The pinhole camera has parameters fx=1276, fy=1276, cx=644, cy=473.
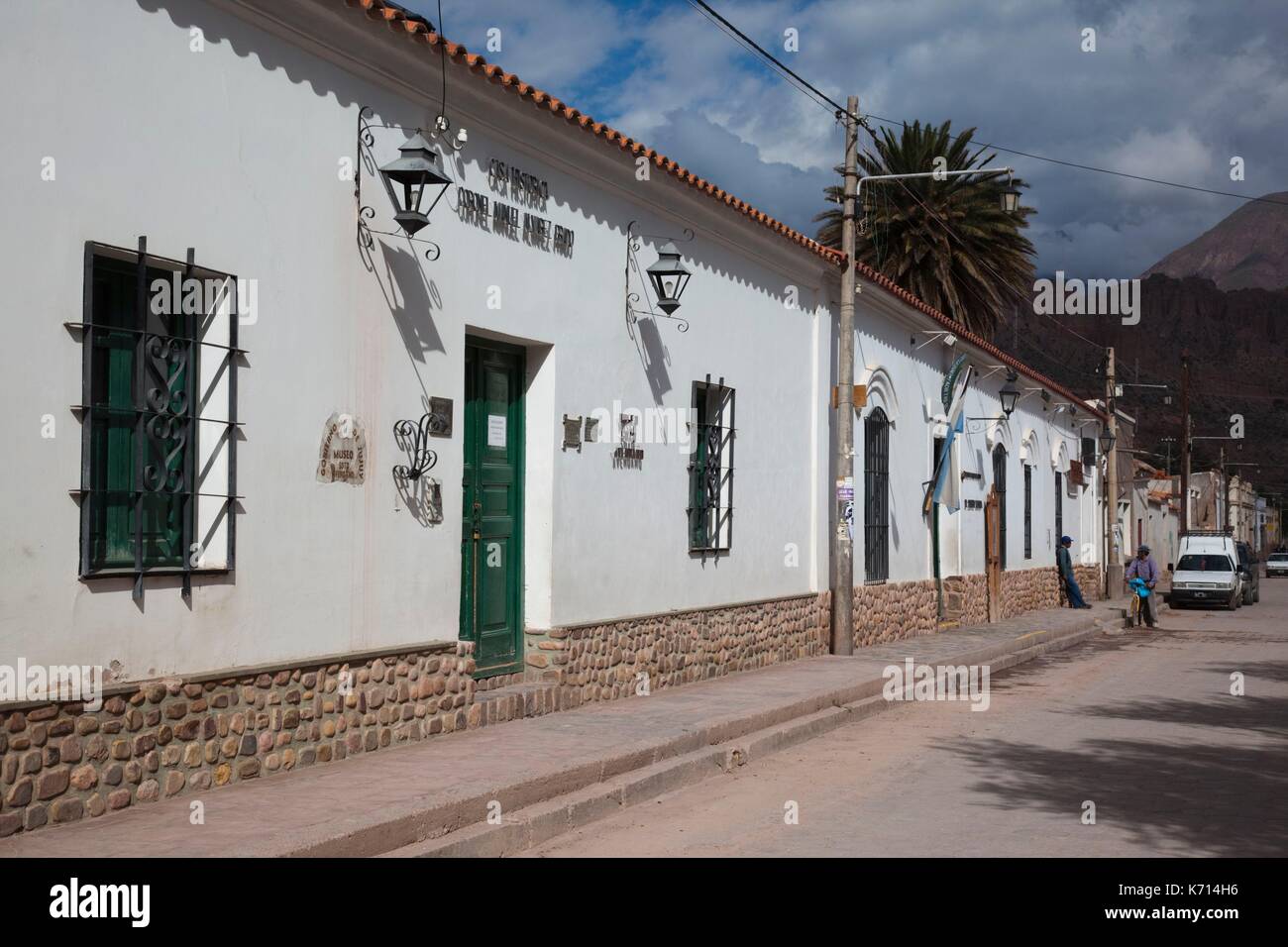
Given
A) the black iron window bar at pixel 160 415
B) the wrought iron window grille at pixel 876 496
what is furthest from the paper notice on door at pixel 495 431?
the wrought iron window grille at pixel 876 496

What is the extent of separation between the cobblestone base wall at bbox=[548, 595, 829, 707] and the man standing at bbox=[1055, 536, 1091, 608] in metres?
14.6

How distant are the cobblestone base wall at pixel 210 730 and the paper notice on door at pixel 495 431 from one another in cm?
196

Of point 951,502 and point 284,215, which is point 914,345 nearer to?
point 951,502

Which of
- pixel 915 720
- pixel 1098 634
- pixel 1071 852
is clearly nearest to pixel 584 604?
pixel 915 720

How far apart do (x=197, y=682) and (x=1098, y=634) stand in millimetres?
20935

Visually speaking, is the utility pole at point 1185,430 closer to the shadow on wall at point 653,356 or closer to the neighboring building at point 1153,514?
the neighboring building at point 1153,514

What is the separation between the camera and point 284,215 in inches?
313

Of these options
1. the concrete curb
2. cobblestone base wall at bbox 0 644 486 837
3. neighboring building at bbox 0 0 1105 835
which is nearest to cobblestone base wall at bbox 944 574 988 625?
neighboring building at bbox 0 0 1105 835

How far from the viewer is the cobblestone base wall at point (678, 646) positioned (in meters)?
11.0

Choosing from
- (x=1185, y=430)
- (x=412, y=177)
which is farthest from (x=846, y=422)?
(x=1185, y=430)

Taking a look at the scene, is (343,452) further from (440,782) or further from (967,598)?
(967,598)
